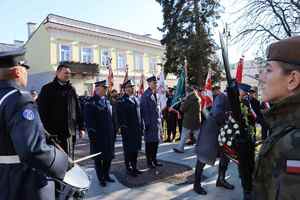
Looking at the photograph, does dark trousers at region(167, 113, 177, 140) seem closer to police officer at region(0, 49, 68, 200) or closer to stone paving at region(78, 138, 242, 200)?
stone paving at region(78, 138, 242, 200)

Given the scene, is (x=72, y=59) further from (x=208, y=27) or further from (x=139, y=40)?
(x=208, y=27)

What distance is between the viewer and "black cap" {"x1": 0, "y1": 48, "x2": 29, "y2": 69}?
7.64 ft

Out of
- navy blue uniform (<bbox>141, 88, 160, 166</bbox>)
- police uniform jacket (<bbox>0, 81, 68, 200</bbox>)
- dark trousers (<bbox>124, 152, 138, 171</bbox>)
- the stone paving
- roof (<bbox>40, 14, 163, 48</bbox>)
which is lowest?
the stone paving

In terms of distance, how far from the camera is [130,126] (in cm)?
719

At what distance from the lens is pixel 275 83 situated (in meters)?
1.55

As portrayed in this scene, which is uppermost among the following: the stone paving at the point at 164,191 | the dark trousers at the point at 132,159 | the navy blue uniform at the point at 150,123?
the navy blue uniform at the point at 150,123

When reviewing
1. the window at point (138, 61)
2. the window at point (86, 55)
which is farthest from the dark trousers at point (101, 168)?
the window at point (138, 61)

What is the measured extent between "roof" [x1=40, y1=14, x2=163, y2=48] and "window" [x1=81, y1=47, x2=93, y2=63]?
2.04 meters

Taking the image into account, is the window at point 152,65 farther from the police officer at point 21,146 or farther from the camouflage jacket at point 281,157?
the camouflage jacket at point 281,157

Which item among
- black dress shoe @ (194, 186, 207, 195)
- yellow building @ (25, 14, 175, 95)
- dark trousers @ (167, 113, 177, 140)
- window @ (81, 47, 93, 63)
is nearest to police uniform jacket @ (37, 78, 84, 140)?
black dress shoe @ (194, 186, 207, 195)

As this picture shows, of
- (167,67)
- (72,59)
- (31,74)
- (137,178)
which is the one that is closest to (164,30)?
(167,67)

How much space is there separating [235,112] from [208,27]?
88.8 feet

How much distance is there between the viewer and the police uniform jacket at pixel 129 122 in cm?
714

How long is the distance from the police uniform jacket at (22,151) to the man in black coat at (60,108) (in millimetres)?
2927
